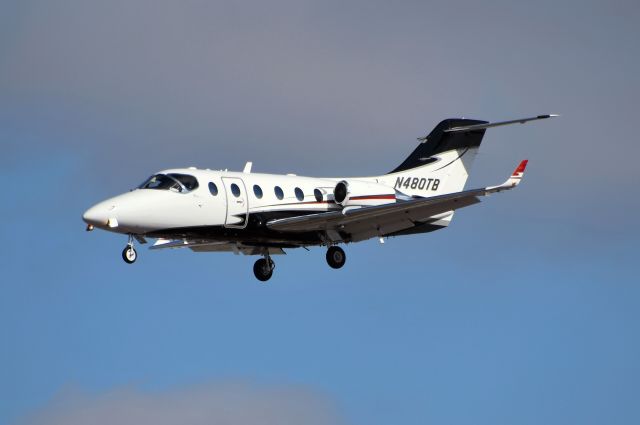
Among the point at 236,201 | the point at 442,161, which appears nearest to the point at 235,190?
the point at 236,201

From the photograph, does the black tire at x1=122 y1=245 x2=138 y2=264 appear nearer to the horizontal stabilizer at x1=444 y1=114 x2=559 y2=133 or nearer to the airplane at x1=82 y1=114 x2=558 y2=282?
the airplane at x1=82 y1=114 x2=558 y2=282

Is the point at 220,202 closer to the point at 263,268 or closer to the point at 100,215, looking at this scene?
the point at 100,215

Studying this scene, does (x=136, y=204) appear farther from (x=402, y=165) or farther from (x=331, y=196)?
(x=402, y=165)

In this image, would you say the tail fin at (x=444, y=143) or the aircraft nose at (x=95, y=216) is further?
the tail fin at (x=444, y=143)

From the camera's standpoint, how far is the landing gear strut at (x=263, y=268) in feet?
127

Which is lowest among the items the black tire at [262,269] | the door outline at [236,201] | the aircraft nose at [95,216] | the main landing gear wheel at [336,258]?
the black tire at [262,269]

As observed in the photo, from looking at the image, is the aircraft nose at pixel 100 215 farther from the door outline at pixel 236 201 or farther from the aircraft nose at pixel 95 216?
the door outline at pixel 236 201

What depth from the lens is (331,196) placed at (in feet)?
124

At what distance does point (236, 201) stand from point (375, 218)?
3869 mm

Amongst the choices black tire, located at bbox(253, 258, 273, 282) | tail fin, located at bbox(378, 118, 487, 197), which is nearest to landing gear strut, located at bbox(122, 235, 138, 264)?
black tire, located at bbox(253, 258, 273, 282)

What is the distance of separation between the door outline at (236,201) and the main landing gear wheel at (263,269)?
283 cm

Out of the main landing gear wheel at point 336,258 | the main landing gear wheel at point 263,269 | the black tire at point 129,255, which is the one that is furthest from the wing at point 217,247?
the black tire at point 129,255

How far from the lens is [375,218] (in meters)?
37.1

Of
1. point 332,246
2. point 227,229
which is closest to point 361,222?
point 332,246
